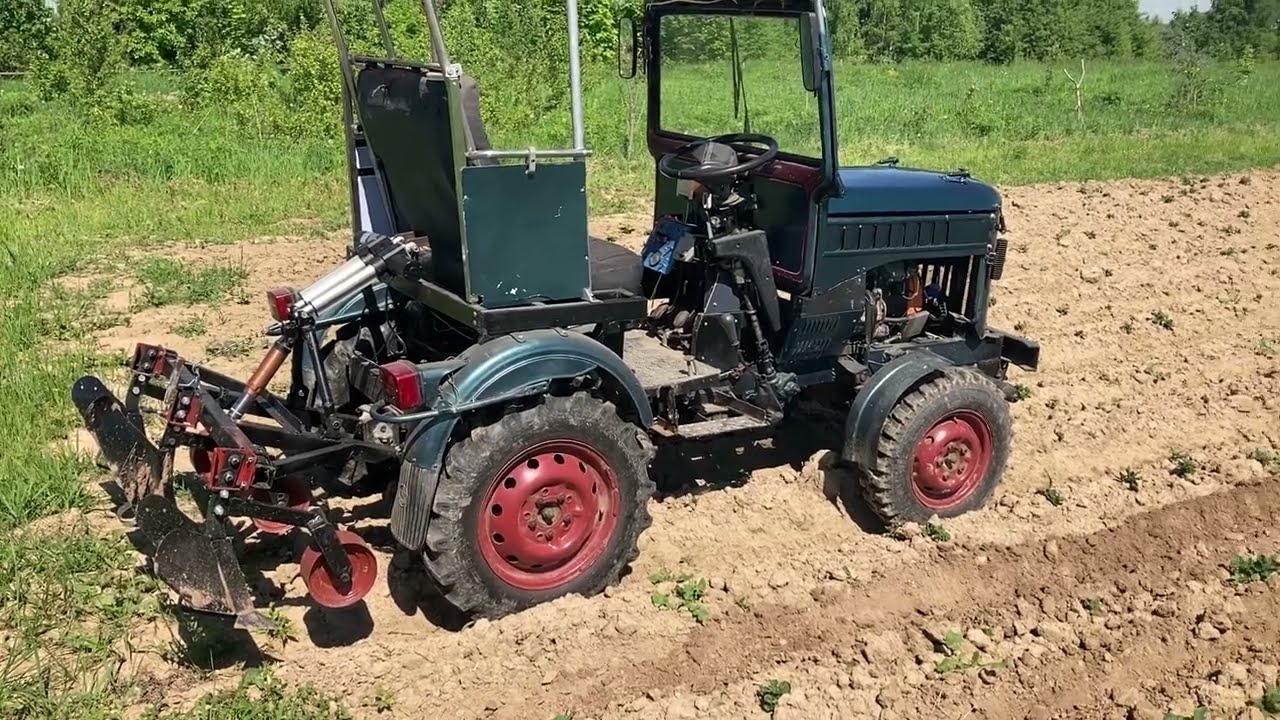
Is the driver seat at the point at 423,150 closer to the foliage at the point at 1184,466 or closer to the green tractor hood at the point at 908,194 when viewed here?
the green tractor hood at the point at 908,194

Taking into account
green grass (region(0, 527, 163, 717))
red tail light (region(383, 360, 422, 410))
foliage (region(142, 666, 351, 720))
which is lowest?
foliage (region(142, 666, 351, 720))

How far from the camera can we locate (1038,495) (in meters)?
5.48

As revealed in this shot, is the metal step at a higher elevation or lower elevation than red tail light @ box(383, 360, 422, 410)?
lower

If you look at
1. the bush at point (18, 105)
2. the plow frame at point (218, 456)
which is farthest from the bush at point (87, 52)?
the plow frame at point (218, 456)

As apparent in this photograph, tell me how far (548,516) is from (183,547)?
129 cm

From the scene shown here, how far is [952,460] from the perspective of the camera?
5.18 metres

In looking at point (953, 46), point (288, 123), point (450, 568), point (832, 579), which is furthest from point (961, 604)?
point (953, 46)

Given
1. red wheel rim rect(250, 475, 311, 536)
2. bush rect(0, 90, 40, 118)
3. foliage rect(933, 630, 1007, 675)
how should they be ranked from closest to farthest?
foliage rect(933, 630, 1007, 675)
red wheel rim rect(250, 475, 311, 536)
bush rect(0, 90, 40, 118)

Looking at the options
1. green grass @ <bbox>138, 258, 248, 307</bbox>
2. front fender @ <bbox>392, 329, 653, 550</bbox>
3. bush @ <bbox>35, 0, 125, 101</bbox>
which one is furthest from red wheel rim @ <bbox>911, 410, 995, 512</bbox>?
bush @ <bbox>35, 0, 125, 101</bbox>

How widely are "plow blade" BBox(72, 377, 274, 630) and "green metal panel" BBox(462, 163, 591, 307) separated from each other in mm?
1232

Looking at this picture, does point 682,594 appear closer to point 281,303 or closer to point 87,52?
point 281,303

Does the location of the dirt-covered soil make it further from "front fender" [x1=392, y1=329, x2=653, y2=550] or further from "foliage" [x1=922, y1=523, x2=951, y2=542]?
"front fender" [x1=392, y1=329, x2=653, y2=550]

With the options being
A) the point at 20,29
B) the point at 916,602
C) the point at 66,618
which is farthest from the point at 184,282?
the point at 20,29

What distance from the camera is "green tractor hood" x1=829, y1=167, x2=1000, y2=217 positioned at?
510cm
